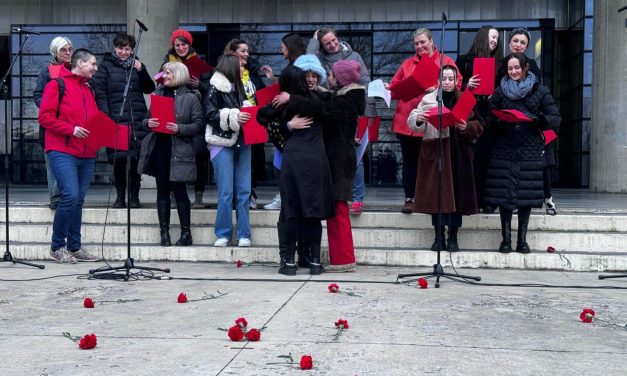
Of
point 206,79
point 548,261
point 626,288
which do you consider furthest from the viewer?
point 206,79

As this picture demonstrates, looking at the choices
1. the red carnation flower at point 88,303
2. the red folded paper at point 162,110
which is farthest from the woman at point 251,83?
the red carnation flower at point 88,303

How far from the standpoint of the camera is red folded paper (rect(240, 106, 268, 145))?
315 inches

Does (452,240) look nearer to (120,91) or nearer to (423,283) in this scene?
(423,283)

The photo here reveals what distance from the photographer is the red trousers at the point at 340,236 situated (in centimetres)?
729

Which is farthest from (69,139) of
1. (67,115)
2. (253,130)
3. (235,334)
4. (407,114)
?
(235,334)

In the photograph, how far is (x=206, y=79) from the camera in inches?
355

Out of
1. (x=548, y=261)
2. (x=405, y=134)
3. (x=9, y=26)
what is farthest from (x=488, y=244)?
(x=9, y=26)

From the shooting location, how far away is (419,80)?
7.00 m

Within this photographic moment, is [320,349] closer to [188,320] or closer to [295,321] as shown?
[295,321]

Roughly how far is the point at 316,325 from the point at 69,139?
4.00m

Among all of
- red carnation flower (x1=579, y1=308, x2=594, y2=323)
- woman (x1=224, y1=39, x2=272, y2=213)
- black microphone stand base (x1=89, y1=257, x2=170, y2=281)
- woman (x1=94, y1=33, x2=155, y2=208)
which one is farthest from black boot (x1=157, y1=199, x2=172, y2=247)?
red carnation flower (x1=579, y1=308, x2=594, y2=323)

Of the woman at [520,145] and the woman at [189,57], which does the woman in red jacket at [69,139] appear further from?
the woman at [520,145]

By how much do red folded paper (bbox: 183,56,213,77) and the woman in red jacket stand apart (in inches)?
42.9

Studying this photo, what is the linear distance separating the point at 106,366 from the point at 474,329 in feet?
7.40
